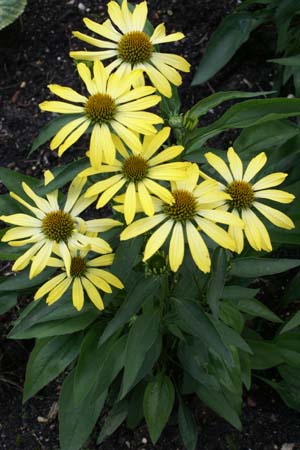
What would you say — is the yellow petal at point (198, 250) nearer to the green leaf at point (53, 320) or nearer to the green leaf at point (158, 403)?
the green leaf at point (53, 320)

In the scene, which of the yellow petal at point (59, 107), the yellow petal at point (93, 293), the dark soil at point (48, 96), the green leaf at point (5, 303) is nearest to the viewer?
the yellow petal at point (59, 107)

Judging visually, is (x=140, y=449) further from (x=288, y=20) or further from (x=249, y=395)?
(x=288, y=20)

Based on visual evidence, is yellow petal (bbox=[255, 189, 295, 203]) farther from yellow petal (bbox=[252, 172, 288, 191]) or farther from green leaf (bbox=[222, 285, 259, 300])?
green leaf (bbox=[222, 285, 259, 300])

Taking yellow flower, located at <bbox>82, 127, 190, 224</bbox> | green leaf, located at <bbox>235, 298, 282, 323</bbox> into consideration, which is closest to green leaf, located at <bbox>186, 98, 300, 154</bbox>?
yellow flower, located at <bbox>82, 127, 190, 224</bbox>

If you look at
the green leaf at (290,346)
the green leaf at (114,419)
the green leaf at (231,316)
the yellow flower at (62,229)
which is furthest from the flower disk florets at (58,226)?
the green leaf at (290,346)

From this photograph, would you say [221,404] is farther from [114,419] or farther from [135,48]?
[135,48]

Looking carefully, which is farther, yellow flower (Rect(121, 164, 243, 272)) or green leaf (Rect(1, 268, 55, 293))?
green leaf (Rect(1, 268, 55, 293))

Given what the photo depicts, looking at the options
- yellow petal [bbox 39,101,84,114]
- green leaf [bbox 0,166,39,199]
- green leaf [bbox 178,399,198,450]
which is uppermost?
yellow petal [bbox 39,101,84,114]
